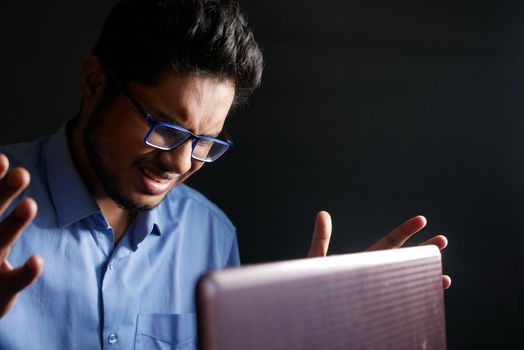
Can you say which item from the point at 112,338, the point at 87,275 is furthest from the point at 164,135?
the point at 112,338

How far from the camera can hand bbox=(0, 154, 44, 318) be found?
2.10 ft

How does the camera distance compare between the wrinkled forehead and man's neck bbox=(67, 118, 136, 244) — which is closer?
the wrinkled forehead

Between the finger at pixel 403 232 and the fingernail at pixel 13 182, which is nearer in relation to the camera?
the fingernail at pixel 13 182

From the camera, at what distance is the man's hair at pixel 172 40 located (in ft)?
3.54

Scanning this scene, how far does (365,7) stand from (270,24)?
0.97 ft

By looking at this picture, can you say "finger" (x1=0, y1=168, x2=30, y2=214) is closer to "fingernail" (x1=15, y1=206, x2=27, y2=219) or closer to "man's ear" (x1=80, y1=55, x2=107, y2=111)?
"fingernail" (x1=15, y1=206, x2=27, y2=219)

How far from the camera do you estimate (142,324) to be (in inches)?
48.2

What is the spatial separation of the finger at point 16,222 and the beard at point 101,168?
445 mm

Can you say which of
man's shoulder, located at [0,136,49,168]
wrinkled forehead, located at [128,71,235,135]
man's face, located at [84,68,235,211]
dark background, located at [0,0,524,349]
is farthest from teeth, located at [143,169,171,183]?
dark background, located at [0,0,524,349]

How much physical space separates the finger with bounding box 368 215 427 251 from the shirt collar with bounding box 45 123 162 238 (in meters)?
0.55

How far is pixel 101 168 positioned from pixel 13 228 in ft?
1.55

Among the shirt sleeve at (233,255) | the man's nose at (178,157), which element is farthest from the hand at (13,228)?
the shirt sleeve at (233,255)

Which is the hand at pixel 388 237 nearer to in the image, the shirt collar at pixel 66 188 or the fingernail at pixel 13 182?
the shirt collar at pixel 66 188

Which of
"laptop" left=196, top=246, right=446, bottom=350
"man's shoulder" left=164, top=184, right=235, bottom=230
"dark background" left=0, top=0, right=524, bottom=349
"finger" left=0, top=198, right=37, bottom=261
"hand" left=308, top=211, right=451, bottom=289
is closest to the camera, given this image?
"laptop" left=196, top=246, right=446, bottom=350
